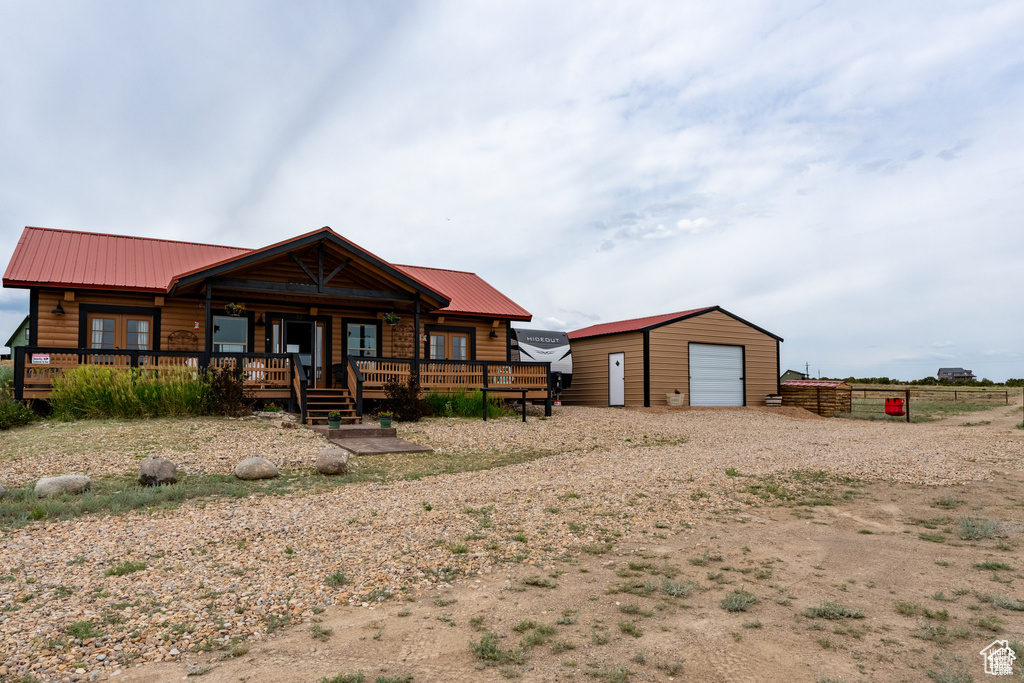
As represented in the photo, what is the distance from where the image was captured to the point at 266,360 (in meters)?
15.6

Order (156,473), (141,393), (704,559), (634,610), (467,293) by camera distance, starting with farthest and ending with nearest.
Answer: (467,293)
(141,393)
(156,473)
(704,559)
(634,610)

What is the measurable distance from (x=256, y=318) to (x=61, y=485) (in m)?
10.1

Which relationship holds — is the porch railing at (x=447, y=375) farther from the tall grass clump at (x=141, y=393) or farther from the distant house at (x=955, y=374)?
the distant house at (x=955, y=374)

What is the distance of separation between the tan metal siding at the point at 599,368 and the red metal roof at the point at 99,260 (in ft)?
44.3

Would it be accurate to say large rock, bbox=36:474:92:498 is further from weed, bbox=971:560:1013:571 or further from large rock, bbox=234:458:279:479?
weed, bbox=971:560:1013:571

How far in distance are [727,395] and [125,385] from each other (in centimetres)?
1963

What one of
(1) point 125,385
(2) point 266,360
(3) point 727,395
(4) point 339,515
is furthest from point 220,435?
(3) point 727,395

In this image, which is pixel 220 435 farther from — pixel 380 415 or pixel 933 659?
pixel 933 659

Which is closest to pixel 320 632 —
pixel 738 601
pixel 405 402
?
pixel 738 601

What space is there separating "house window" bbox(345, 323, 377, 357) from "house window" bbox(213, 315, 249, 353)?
9.23ft

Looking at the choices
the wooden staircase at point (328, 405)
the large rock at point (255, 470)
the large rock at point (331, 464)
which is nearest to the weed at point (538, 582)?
the large rock at point (331, 464)

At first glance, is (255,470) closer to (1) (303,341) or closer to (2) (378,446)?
(2) (378,446)

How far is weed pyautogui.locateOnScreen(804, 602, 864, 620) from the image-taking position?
446 cm

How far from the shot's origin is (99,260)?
17.3 metres
